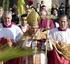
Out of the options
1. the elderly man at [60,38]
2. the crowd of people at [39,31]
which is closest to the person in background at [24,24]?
the crowd of people at [39,31]

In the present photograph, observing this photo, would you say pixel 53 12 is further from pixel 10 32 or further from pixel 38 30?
pixel 10 32

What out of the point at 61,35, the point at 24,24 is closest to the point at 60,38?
the point at 61,35

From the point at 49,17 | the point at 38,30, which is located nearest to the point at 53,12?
the point at 49,17

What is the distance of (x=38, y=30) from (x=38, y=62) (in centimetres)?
19

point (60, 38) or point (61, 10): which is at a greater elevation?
point (61, 10)

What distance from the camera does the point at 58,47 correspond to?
1643 millimetres

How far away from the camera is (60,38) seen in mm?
1656

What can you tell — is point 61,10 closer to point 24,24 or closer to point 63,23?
point 63,23

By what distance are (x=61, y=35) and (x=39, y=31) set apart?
0.16m

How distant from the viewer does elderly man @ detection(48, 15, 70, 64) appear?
1.63 metres

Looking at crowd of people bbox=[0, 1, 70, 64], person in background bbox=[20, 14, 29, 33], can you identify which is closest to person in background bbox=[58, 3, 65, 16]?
crowd of people bbox=[0, 1, 70, 64]

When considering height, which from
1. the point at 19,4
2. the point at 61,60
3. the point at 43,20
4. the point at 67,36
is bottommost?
the point at 61,60

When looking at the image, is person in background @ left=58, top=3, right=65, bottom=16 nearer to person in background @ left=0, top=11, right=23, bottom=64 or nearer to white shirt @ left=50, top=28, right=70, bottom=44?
white shirt @ left=50, top=28, right=70, bottom=44

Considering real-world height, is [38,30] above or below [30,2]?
below
